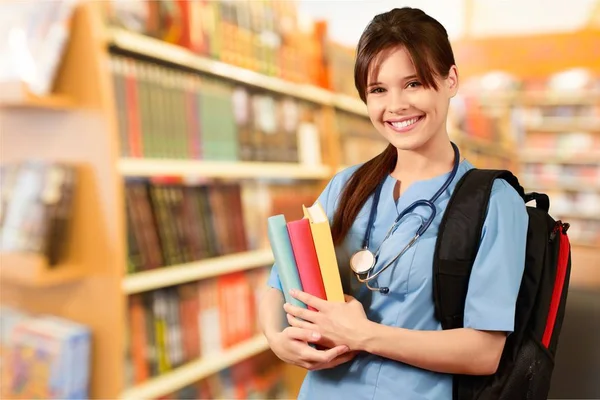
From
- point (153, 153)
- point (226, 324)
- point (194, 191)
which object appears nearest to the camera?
point (153, 153)

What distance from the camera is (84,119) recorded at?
6.40 feet

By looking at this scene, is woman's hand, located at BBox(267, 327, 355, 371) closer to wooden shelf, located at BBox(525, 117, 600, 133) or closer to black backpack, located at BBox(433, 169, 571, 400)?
black backpack, located at BBox(433, 169, 571, 400)

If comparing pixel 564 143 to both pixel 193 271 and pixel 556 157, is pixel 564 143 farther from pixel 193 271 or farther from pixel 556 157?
pixel 193 271

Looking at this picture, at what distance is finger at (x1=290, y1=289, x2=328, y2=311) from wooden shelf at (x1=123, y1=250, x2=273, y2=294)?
1.29 m

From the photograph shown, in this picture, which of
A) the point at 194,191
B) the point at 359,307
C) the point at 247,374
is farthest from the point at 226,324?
the point at 359,307

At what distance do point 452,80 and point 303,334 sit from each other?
0.41m

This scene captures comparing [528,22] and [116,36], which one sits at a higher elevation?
[528,22]

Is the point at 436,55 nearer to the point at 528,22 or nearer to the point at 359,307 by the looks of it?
the point at 359,307

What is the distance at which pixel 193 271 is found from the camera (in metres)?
2.27

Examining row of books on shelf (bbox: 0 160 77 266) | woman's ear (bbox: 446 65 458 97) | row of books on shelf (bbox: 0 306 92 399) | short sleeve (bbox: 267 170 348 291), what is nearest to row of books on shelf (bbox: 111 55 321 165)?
row of books on shelf (bbox: 0 160 77 266)

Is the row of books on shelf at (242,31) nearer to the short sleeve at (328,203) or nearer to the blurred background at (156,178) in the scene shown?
the blurred background at (156,178)

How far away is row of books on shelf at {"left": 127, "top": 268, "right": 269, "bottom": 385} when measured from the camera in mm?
2143

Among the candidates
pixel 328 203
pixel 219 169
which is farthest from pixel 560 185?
pixel 328 203

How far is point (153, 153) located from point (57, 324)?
2.20ft
